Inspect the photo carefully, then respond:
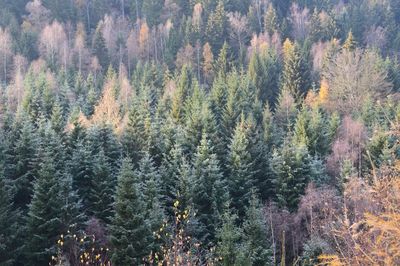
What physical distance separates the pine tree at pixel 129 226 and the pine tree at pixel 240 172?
30.5ft

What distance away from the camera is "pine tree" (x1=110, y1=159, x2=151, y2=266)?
18.9 metres

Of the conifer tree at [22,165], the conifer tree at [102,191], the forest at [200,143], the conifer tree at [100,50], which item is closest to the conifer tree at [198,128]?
the forest at [200,143]

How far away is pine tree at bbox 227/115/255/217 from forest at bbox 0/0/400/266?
0.41 feet

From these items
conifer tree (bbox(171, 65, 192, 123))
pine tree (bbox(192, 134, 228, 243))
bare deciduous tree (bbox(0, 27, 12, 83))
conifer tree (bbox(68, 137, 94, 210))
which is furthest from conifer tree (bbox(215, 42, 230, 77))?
conifer tree (bbox(68, 137, 94, 210))

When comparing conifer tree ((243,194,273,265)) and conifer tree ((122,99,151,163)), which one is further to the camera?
conifer tree ((122,99,151,163))

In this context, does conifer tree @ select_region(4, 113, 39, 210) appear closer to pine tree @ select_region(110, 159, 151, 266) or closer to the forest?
the forest

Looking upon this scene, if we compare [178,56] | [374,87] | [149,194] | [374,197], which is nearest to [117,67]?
[178,56]

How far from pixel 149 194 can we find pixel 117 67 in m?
52.0

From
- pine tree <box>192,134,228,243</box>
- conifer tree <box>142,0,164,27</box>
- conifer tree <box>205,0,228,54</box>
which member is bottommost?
pine tree <box>192,134,228,243</box>

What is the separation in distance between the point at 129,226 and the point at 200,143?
1406cm

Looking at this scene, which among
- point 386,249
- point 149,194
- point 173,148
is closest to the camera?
point 386,249

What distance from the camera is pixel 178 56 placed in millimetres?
67875

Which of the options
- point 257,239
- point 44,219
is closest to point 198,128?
point 257,239

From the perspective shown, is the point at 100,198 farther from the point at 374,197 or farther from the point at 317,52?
the point at 317,52
